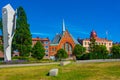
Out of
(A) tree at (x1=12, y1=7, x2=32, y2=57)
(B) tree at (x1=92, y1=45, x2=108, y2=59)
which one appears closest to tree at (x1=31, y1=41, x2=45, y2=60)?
(B) tree at (x1=92, y1=45, x2=108, y2=59)

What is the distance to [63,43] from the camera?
13988 centimetres

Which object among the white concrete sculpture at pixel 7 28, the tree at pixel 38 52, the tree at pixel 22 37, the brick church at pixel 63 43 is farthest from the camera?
the brick church at pixel 63 43

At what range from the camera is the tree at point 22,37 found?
2871 inches

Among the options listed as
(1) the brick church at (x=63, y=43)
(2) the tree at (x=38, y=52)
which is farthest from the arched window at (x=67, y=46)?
(2) the tree at (x=38, y=52)

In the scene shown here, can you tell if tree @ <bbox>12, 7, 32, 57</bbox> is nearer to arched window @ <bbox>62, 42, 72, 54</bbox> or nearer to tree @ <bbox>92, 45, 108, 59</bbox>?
tree @ <bbox>92, 45, 108, 59</bbox>

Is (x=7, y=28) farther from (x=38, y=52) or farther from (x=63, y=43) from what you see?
(x=63, y=43)

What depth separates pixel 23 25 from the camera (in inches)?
2904

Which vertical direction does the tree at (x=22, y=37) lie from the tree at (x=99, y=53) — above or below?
above

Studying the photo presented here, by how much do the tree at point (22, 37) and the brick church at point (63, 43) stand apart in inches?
2405

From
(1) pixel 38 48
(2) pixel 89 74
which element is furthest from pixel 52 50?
(2) pixel 89 74

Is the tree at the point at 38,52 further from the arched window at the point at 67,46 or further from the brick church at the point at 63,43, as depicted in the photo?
the arched window at the point at 67,46

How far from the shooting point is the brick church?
13675cm

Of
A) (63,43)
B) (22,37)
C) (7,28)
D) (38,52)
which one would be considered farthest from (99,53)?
(63,43)

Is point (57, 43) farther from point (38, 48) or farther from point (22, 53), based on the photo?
point (22, 53)
